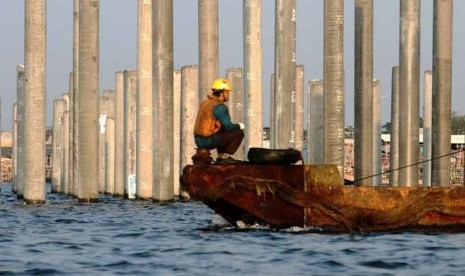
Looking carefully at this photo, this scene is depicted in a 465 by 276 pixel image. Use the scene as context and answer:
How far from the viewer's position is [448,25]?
35.5 meters

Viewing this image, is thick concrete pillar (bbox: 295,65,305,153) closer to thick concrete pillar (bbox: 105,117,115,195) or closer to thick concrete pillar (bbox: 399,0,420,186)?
thick concrete pillar (bbox: 105,117,115,195)

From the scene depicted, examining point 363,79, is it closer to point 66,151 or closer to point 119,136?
point 119,136

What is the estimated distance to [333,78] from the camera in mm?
33469

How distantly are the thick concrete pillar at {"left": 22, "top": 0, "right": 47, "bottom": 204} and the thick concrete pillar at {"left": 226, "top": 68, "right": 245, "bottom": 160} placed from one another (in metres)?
8.75

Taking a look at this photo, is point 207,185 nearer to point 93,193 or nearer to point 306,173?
point 306,173

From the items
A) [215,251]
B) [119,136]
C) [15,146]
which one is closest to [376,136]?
[119,136]

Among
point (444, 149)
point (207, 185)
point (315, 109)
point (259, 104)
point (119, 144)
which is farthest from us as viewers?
point (119, 144)

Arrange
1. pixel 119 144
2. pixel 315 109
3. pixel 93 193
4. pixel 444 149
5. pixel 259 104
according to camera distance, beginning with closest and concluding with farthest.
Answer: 1. pixel 444 149
2. pixel 93 193
3. pixel 259 104
4. pixel 315 109
5. pixel 119 144

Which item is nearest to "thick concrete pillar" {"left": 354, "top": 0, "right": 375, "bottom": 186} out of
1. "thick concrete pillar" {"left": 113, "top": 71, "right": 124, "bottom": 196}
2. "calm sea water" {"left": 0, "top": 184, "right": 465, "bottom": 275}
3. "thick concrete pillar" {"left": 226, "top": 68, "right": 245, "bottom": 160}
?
"thick concrete pillar" {"left": 226, "top": 68, "right": 245, "bottom": 160}

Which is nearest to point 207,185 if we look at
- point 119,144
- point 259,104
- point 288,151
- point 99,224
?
point 288,151

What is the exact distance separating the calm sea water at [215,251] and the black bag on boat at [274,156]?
1052mm

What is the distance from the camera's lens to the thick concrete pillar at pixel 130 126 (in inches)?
2047

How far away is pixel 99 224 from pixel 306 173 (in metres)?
6.28

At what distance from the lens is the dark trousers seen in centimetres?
2234
